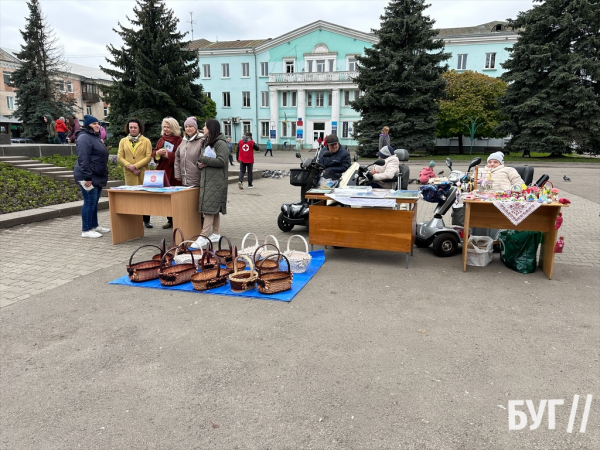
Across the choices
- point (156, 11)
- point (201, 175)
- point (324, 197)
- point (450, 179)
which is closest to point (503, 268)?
point (450, 179)

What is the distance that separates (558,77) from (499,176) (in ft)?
81.0

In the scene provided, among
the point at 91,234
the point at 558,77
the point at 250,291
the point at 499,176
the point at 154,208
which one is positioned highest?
the point at 558,77

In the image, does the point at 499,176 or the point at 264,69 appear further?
the point at 264,69

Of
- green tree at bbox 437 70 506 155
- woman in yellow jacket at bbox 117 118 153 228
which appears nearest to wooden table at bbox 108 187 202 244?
woman in yellow jacket at bbox 117 118 153 228

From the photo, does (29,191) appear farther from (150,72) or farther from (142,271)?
(150,72)

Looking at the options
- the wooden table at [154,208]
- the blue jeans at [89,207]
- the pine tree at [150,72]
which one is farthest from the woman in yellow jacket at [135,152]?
the pine tree at [150,72]

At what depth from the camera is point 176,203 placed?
618 centimetres

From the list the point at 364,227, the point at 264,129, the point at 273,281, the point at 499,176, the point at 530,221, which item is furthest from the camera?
the point at 264,129

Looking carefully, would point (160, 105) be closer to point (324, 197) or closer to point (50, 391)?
point (324, 197)

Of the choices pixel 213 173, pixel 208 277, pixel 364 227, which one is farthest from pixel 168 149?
pixel 364 227

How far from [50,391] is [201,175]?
4066 mm

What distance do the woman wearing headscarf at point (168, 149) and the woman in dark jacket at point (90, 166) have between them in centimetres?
86

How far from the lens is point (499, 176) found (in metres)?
6.14

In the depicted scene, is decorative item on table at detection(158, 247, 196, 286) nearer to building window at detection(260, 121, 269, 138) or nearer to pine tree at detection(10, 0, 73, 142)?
pine tree at detection(10, 0, 73, 142)
